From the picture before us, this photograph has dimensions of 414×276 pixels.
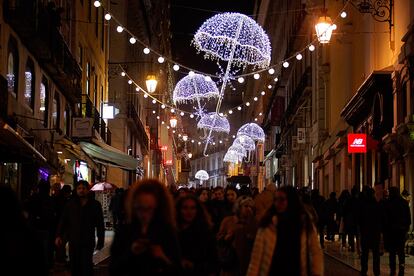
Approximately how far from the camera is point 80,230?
1207cm

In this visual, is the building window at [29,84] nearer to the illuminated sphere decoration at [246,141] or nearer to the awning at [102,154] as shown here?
the awning at [102,154]

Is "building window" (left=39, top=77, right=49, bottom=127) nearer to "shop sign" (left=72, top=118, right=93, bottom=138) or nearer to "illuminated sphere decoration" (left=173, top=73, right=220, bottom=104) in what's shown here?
"shop sign" (left=72, top=118, right=93, bottom=138)

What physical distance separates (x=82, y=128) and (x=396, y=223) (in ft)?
57.3

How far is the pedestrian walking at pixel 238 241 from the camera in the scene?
10.2m

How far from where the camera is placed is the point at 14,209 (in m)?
4.86

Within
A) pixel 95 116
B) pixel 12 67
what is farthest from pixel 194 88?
pixel 12 67

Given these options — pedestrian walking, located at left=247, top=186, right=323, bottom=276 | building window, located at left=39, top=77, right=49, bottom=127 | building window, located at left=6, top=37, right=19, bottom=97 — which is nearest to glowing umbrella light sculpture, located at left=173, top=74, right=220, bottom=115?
building window, located at left=39, top=77, right=49, bottom=127

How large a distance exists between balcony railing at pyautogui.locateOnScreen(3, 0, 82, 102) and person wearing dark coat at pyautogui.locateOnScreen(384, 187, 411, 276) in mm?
10078

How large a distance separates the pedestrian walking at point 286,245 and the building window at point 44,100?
19482mm

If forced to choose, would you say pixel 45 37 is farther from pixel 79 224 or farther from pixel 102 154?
pixel 79 224

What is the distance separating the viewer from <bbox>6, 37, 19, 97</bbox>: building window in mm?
21372

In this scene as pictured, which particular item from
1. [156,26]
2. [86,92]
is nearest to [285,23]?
[156,26]

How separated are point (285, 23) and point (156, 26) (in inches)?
588

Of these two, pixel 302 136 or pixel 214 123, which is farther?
pixel 214 123
